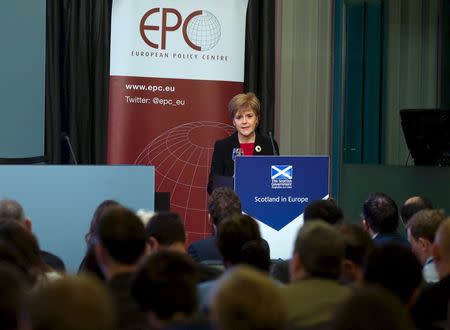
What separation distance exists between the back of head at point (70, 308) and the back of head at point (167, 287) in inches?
22.1

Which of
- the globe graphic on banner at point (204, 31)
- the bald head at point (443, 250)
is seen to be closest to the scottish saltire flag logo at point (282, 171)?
the bald head at point (443, 250)

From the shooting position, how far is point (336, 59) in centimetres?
873

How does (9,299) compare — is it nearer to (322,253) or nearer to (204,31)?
(322,253)

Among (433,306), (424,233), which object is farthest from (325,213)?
(433,306)

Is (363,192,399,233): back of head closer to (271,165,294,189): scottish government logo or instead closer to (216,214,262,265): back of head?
(271,165,294,189): scottish government logo

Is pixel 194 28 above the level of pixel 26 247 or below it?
above

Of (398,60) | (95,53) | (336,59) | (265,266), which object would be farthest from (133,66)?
(265,266)

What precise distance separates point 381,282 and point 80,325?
1425mm

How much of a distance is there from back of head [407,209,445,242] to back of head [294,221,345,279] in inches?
56.3

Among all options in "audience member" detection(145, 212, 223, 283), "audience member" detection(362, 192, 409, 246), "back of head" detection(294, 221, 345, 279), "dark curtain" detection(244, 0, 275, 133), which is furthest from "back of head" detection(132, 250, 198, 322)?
"dark curtain" detection(244, 0, 275, 133)

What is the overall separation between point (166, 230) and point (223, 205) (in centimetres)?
115

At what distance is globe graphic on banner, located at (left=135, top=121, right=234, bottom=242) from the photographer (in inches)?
304

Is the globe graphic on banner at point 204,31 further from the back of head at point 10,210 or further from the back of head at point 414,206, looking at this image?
the back of head at point 10,210

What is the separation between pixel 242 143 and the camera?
623 centimetres
